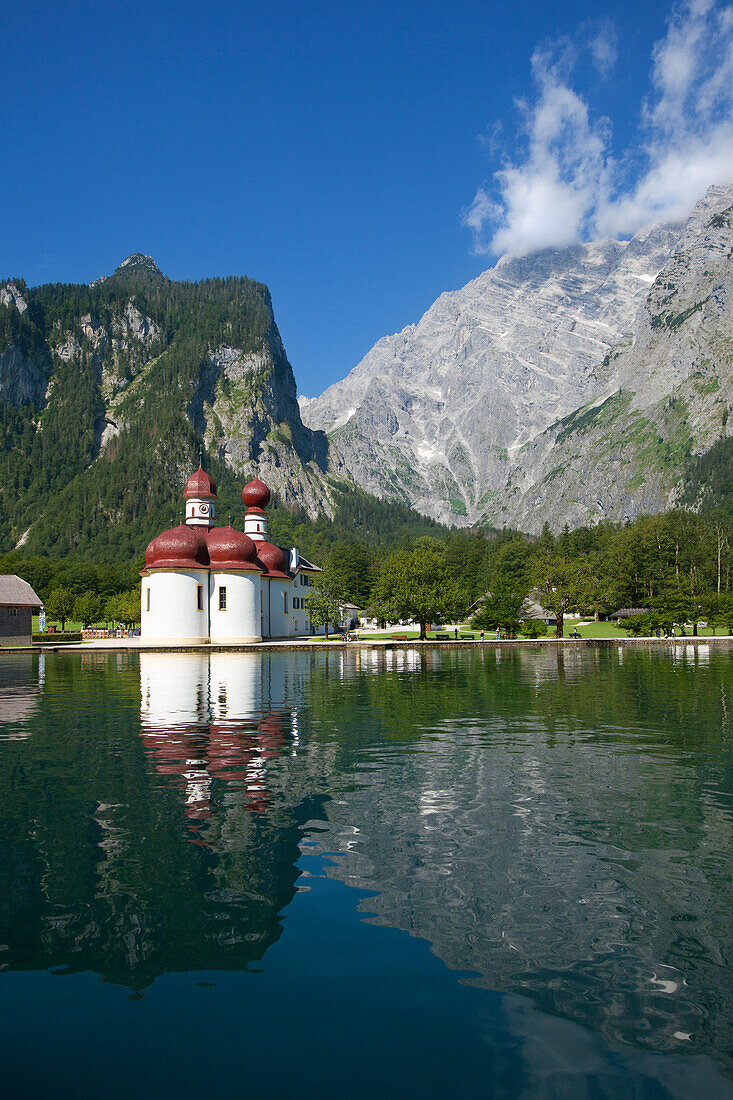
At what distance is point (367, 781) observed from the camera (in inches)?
581

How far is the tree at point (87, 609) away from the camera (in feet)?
352

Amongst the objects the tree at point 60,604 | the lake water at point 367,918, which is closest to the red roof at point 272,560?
the tree at point 60,604

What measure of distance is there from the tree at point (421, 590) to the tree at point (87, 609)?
47854 millimetres

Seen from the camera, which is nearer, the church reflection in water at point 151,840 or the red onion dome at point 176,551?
the church reflection in water at point 151,840

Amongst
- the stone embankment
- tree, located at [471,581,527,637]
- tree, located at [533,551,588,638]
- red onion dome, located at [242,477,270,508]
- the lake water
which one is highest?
red onion dome, located at [242,477,270,508]

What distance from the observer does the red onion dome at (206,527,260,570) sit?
75.9 metres

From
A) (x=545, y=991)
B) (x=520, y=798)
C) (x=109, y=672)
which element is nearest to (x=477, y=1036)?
(x=545, y=991)

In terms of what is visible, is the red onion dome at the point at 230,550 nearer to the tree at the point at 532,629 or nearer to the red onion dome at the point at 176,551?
the red onion dome at the point at 176,551

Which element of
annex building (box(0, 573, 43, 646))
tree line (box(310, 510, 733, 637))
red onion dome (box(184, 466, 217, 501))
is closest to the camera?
annex building (box(0, 573, 43, 646))

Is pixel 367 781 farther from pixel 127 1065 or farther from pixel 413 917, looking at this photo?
pixel 127 1065

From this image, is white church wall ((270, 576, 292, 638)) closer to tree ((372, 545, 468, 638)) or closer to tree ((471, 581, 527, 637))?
tree ((372, 545, 468, 638))

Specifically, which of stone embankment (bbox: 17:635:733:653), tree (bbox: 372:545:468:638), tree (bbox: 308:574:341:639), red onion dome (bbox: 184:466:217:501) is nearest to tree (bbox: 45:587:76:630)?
stone embankment (bbox: 17:635:733:653)

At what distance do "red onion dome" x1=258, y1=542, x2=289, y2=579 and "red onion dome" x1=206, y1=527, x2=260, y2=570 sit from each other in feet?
18.6

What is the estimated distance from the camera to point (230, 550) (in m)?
76.2
